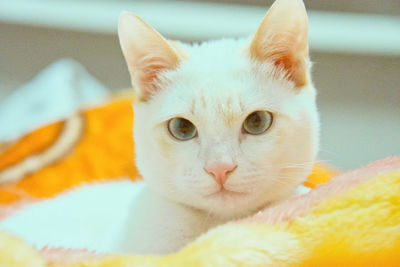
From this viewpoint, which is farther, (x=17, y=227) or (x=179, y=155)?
(x=17, y=227)

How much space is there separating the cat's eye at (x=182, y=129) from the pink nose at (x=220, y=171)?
0.08 m

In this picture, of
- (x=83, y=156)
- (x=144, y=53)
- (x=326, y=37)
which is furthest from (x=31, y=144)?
(x=326, y=37)

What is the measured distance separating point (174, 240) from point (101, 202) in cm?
37

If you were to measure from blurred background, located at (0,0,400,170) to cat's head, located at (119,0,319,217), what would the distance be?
13 centimetres

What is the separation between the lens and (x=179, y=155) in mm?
663

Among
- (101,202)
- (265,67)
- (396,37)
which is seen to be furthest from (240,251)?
(396,37)

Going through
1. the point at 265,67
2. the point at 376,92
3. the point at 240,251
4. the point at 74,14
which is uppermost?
the point at 74,14

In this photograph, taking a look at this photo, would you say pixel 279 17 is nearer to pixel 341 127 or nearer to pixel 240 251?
pixel 240 251

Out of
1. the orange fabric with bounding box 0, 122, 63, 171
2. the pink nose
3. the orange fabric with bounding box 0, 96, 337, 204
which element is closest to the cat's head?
the pink nose

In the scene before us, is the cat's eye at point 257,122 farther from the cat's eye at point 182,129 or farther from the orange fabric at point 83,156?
the orange fabric at point 83,156

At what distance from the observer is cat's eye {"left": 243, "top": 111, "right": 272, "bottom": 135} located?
2.11ft

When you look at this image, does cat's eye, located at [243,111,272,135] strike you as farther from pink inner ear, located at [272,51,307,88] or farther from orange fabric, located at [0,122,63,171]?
orange fabric, located at [0,122,63,171]

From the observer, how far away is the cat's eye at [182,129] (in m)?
0.66

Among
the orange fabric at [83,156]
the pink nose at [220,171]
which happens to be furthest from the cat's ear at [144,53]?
the orange fabric at [83,156]
